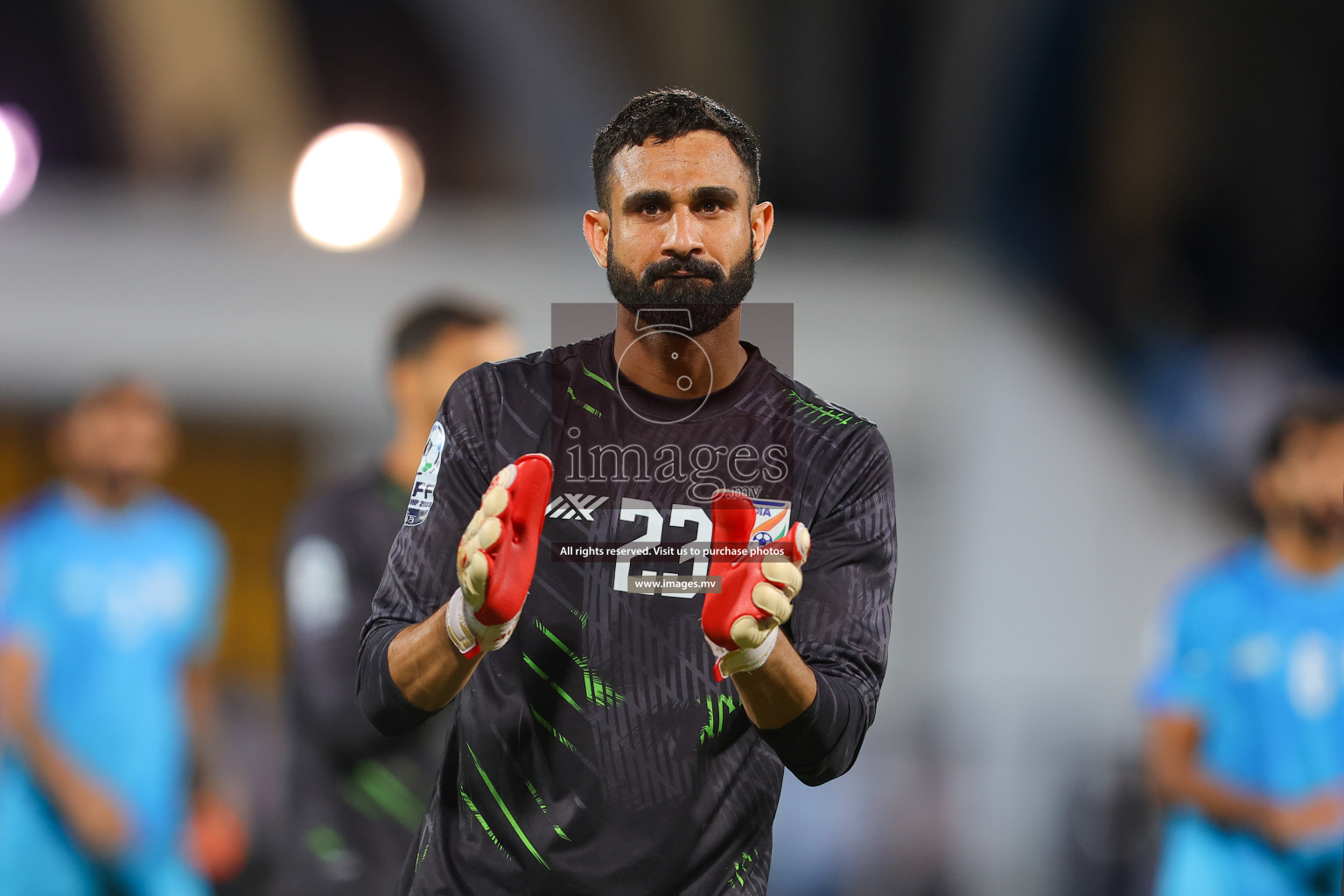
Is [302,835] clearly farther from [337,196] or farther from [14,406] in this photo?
[14,406]

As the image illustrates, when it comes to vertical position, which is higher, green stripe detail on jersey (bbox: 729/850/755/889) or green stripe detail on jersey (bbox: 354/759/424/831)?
green stripe detail on jersey (bbox: 354/759/424/831)

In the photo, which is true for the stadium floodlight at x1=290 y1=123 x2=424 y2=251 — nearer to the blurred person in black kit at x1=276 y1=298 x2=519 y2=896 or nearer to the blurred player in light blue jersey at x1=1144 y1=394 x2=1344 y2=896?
the blurred person in black kit at x1=276 y1=298 x2=519 y2=896

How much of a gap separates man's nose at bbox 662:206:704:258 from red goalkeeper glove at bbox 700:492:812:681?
11.9 inches

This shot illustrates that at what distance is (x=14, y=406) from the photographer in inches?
503

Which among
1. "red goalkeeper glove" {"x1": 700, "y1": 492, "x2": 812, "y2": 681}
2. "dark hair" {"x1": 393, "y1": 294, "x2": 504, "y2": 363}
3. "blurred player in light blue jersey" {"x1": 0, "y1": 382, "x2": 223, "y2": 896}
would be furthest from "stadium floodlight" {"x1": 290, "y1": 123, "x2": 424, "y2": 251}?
"red goalkeeper glove" {"x1": 700, "y1": 492, "x2": 812, "y2": 681}

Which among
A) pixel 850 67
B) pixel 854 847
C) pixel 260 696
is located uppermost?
pixel 850 67

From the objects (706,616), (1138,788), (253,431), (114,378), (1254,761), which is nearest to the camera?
(706,616)

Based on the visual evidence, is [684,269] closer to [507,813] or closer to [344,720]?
[507,813]

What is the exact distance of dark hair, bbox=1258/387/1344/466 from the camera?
4750 mm

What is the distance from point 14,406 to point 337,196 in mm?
5251

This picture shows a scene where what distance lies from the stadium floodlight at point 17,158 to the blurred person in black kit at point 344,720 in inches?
288

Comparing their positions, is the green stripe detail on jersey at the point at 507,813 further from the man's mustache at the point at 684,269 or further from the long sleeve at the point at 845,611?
the man's mustache at the point at 684,269

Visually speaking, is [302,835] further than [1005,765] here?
No

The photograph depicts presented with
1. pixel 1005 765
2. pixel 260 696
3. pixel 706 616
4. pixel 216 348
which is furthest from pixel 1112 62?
pixel 706 616
